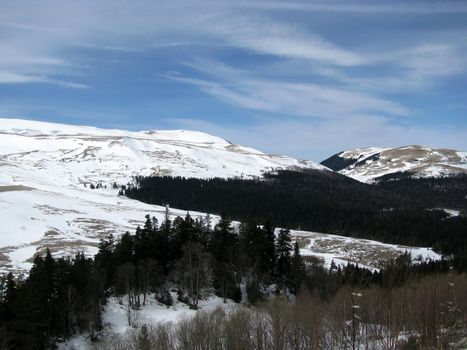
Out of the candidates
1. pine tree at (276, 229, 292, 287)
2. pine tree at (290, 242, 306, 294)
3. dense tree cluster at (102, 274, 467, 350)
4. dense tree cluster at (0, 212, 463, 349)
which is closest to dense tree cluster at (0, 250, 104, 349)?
dense tree cluster at (0, 212, 463, 349)

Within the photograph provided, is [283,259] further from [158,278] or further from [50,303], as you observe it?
[50,303]

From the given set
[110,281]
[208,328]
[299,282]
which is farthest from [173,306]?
[208,328]

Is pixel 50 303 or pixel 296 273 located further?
pixel 296 273

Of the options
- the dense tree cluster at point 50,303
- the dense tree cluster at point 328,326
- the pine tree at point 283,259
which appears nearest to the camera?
the dense tree cluster at point 328,326

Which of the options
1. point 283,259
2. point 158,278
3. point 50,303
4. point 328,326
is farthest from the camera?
point 283,259

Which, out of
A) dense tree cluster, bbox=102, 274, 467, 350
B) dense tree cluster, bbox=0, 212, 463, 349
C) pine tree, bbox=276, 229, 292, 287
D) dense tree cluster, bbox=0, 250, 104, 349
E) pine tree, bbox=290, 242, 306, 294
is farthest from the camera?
pine tree, bbox=276, 229, 292, 287

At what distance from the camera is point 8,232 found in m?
156

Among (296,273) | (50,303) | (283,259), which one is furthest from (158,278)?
(283,259)

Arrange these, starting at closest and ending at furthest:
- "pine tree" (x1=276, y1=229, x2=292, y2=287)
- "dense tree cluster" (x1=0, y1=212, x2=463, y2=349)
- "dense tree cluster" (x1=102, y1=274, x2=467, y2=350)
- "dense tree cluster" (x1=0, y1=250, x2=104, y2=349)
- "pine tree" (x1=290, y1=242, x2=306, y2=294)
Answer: "dense tree cluster" (x1=102, y1=274, x2=467, y2=350) → "dense tree cluster" (x1=0, y1=250, x2=104, y2=349) → "dense tree cluster" (x1=0, y1=212, x2=463, y2=349) → "pine tree" (x1=290, y1=242, x2=306, y2=294) → "pine tree" (x1=276, y1=229, x2=292, y2=287)

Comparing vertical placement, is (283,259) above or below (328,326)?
below

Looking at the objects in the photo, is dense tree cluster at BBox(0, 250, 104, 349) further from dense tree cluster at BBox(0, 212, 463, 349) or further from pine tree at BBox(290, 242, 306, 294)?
pine tree at BBox(290, 242, 306, 294)

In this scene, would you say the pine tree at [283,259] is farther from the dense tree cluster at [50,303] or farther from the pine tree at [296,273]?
the dense tree cluster at [50,303]

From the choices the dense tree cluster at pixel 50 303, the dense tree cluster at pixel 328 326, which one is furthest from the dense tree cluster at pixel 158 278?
the dense tree cluster at pixel 328 326

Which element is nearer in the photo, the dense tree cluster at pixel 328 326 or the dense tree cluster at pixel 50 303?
the dense tree cluster at pixel 328 326
